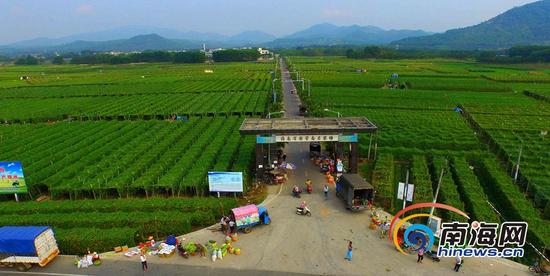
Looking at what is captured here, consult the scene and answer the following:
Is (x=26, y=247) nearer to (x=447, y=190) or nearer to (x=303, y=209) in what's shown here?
(x=303, y=209)

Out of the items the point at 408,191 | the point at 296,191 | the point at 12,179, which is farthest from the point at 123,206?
the point at 408,191

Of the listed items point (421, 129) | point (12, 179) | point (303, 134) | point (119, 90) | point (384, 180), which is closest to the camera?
point (12, 179)

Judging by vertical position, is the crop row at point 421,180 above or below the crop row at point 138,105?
below

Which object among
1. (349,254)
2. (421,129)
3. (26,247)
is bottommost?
(349,254)

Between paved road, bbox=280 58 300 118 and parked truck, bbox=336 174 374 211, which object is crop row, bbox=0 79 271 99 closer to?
paved road, bbox=280 58 300 118

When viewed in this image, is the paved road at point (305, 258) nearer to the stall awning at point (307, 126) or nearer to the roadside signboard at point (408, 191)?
the roadside signboard at point (408, 191)

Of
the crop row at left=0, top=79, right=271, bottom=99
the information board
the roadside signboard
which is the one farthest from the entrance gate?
the crop row at left=0, top=79, right=271, bottom=99

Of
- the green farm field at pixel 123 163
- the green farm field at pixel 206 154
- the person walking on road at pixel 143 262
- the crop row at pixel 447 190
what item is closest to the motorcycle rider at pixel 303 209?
the green farm field at pixel 206 154
